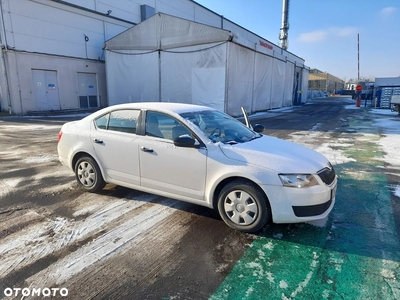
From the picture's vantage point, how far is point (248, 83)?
20.6m

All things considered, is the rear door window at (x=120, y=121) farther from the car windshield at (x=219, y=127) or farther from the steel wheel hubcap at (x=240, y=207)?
the steel wheel hubcap at (x=240, y=207)

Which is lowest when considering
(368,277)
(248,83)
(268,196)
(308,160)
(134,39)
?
(368,277)

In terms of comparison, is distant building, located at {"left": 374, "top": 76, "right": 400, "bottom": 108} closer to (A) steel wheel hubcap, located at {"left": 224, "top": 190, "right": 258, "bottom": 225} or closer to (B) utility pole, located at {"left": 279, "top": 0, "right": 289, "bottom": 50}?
(B) utility pole, located at {"left": 279, "top": 0, "right": 289, "bottom": 50}

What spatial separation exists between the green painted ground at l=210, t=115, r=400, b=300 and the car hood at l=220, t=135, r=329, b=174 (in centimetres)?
86

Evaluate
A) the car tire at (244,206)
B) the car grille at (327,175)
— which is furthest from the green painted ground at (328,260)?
the car grille at (327,175)

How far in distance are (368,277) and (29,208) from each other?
4.43 m

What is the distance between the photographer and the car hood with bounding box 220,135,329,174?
3.22m

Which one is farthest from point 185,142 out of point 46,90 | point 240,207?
point 46,90

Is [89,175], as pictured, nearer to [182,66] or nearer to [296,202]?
[296,202]

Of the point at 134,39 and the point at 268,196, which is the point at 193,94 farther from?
the point at 268,196

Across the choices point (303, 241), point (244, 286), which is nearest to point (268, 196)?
point (303, 241)

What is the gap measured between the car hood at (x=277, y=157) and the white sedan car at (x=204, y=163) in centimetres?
1

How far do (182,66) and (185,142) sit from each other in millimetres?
15888

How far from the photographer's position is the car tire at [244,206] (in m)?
3.25
